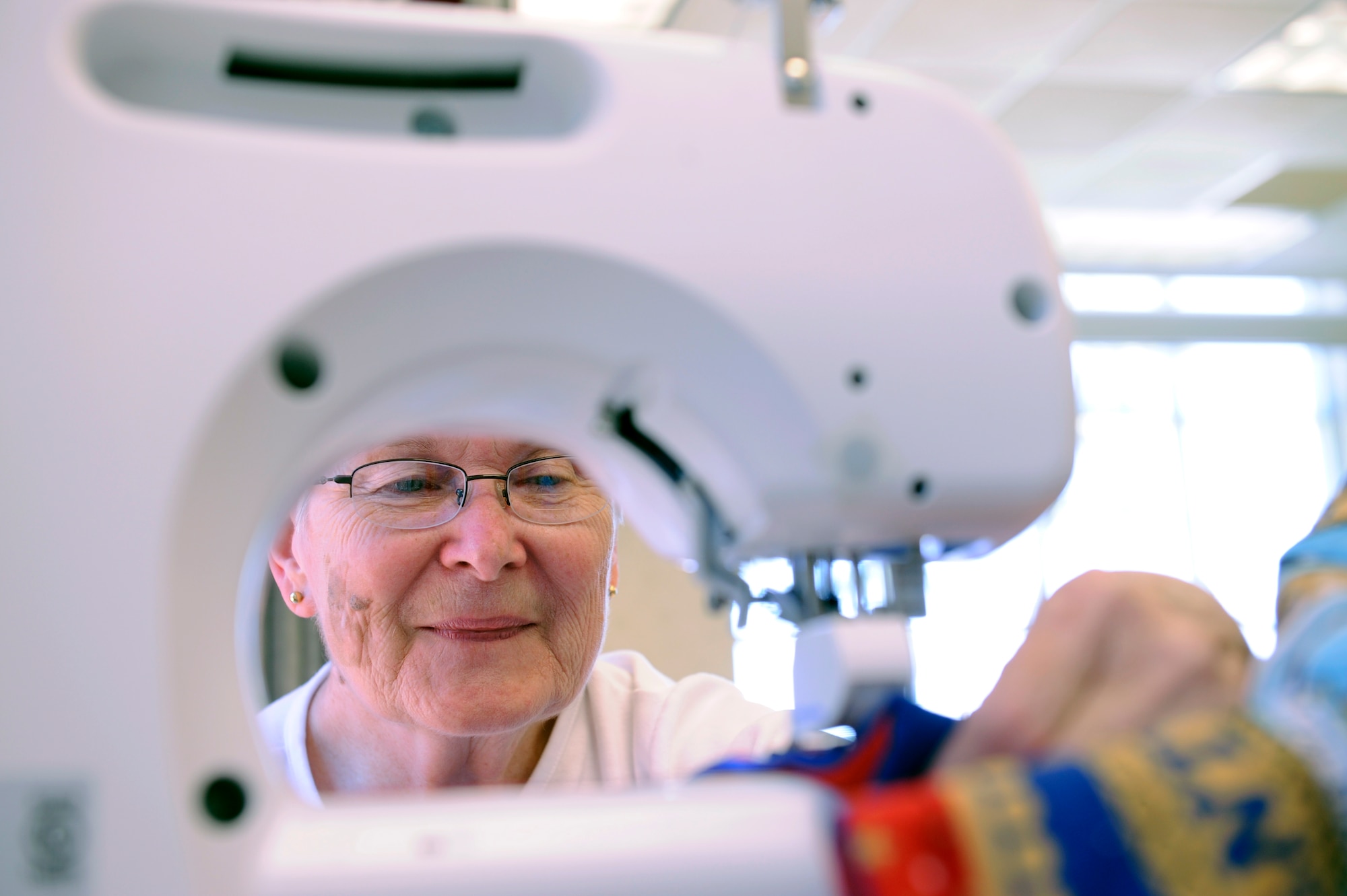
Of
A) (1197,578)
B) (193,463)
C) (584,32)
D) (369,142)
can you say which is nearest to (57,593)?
(193,463)

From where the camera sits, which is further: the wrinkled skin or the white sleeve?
the white sleeve

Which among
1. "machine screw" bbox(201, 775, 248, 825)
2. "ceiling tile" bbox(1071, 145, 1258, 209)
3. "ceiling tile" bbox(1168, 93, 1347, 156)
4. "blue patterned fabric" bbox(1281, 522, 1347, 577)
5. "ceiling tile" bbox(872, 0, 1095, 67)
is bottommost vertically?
"machine screw" bbox(201, 775, 248, 825)

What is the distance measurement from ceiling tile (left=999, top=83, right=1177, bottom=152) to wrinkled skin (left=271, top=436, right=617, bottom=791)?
318 centimetres

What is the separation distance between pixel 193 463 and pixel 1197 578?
20.9ft

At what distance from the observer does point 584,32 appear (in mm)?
591

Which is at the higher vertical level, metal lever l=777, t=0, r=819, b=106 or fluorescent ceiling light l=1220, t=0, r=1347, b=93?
fluorescent ceiling light l=1220, t=0, r=1347, b=93

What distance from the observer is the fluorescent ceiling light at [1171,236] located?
4.83 meters

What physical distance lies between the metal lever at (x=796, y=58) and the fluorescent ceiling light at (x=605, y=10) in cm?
249

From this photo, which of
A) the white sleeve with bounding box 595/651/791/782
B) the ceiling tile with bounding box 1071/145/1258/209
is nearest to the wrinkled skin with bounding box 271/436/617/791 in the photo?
the white sleeve with bounding box 595/651/791/782

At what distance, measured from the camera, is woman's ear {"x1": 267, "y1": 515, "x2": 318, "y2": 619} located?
1.14 meters

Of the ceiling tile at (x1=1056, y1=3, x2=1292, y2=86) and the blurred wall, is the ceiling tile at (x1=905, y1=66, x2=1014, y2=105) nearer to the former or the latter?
the ceiling tile at (x1=1056, y1=3, x2=1292, y2=86)

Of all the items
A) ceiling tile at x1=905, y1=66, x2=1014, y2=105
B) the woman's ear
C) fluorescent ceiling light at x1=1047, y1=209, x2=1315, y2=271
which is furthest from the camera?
fluorescent ceiling light at x1=1047, y1=209, x2=1315, y2=271

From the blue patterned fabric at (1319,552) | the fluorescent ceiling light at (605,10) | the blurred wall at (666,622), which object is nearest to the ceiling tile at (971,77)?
the fluorescent ceiling light at (605,10)

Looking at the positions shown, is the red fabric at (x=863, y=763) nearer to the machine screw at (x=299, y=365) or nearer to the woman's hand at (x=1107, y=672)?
the woman's hand at (x=1107, y=672)
